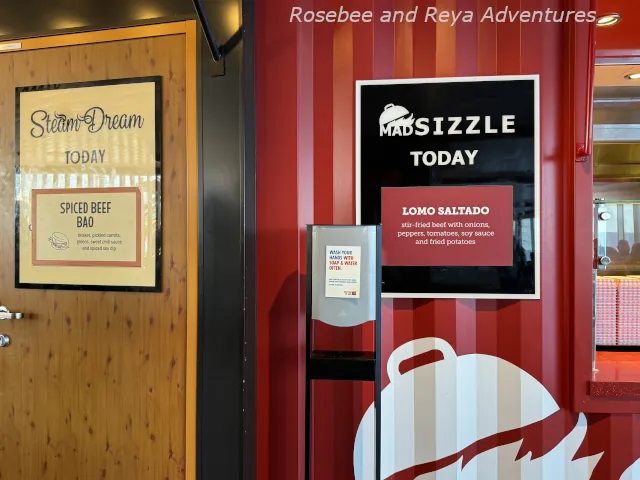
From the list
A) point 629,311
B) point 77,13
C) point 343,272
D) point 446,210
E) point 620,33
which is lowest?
point 629,311

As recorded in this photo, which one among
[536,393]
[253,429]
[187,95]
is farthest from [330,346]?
[187,95]

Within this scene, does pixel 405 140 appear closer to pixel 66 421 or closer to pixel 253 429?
pixel 253 429

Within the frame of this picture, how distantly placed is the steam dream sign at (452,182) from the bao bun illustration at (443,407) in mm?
306

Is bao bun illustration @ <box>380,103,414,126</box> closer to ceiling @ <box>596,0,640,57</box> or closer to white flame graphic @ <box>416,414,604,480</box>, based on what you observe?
ceiling @ <box>596,0,640,57</box>

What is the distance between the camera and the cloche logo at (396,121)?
6.24 feet

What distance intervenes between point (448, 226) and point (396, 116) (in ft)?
1.71

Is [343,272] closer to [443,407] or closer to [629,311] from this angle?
[443,407]

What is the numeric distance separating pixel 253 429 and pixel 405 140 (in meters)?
1.41

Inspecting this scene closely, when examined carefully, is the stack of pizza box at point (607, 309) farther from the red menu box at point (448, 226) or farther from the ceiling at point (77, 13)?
the ceiling at point (77, 13)

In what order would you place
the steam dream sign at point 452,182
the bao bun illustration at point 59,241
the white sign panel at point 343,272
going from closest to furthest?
the white sign panel at point 343,272
the steam dream sign at point 452,182
the bao bun illustration at point 59,241

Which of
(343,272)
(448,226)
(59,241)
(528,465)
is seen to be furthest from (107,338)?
(528,465)

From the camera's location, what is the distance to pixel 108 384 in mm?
1966

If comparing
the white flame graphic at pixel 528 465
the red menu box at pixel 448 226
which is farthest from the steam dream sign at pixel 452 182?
the white flame graphic at pixel 528 465

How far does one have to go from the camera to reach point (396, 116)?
1.91 meters
